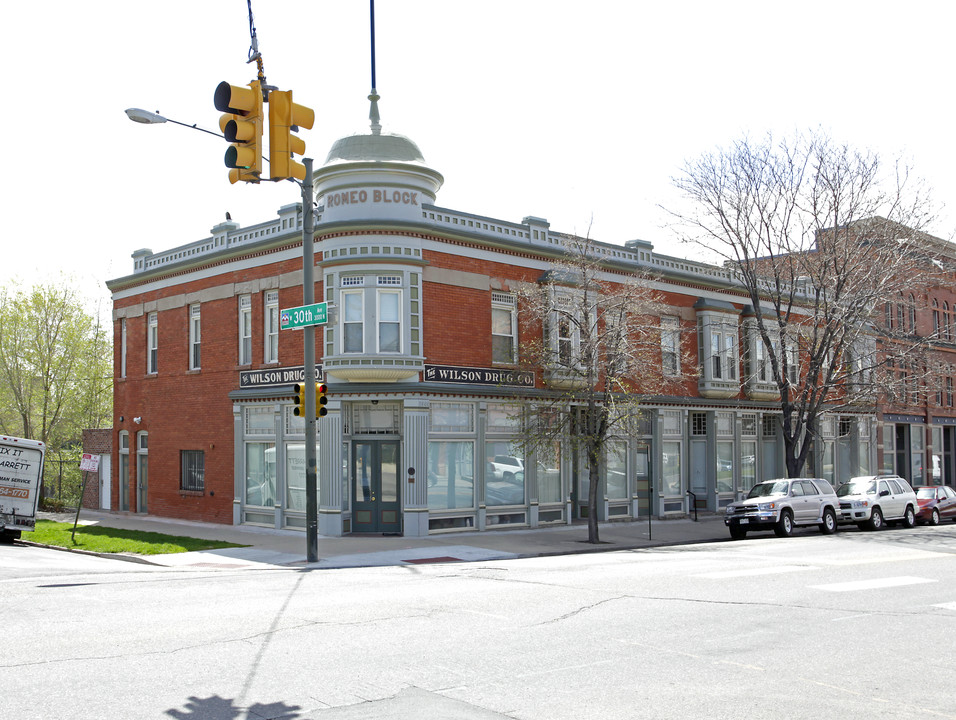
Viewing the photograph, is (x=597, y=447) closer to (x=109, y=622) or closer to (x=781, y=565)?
(x=781, y=565)

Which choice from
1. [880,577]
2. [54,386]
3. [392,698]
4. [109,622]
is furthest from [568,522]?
[54,386]

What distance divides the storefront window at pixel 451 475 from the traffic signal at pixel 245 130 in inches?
554

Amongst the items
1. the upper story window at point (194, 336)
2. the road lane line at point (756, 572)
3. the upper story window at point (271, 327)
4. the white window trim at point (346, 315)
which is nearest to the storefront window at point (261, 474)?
the upper story window at point (271, 327)

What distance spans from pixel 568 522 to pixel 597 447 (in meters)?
4.88

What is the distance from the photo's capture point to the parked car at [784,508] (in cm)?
2470

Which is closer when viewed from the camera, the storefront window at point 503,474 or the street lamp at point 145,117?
the street lamp at point 145,117

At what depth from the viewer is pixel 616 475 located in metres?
28.7

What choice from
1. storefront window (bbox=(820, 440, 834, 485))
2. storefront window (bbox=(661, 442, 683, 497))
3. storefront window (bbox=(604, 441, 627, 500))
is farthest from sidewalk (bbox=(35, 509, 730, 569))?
storefront window (bbox=(820, 440, 834, 485))

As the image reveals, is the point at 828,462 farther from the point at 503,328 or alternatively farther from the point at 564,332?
the point at 503,328

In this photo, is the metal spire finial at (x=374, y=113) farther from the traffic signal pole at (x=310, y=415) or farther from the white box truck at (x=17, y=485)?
the white box truck at (x=17, y=485)

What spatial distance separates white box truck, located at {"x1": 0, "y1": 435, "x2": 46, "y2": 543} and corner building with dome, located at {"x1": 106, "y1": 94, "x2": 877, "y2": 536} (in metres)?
5.14

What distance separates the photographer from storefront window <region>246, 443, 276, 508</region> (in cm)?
2559

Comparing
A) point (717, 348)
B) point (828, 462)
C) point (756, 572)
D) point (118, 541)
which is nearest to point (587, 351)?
point (756, 572)

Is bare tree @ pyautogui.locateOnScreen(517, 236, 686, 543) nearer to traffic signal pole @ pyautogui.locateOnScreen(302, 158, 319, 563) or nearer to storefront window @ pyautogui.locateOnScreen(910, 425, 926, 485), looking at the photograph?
traffic signal pole @ pyautogui.locateOnScreen(302, 158, 319, 563)
